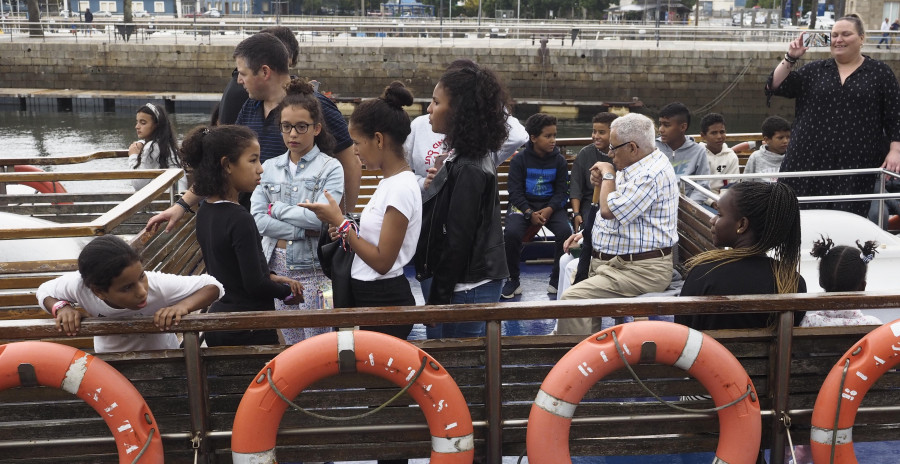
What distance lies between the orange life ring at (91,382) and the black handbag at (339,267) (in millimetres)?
805

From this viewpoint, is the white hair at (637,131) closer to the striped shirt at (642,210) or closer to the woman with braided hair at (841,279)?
the striped shirt at (642,210)

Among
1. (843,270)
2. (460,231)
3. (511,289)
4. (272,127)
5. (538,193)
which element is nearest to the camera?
(460,231)

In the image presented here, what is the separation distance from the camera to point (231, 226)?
3.07 metres

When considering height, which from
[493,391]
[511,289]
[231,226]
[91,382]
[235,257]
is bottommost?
[511,289]

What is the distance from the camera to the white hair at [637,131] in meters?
3.71

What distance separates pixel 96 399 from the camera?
8.89ft

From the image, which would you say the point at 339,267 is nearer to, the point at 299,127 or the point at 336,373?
the point at 336,373

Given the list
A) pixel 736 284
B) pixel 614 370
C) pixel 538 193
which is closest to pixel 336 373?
pixel 614 370

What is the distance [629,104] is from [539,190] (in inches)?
801

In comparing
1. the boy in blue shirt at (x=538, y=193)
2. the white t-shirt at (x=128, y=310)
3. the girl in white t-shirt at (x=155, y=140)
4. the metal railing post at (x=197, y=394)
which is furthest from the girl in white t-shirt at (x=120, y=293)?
the girl in white t-shirt at (x=155, y=140)

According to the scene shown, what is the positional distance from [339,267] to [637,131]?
56.3 inches

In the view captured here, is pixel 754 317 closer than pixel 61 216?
Yes

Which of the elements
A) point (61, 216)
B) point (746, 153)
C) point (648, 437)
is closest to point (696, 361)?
point (648, 437)

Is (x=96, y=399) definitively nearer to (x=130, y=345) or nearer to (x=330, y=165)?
(x=130, y=345)
